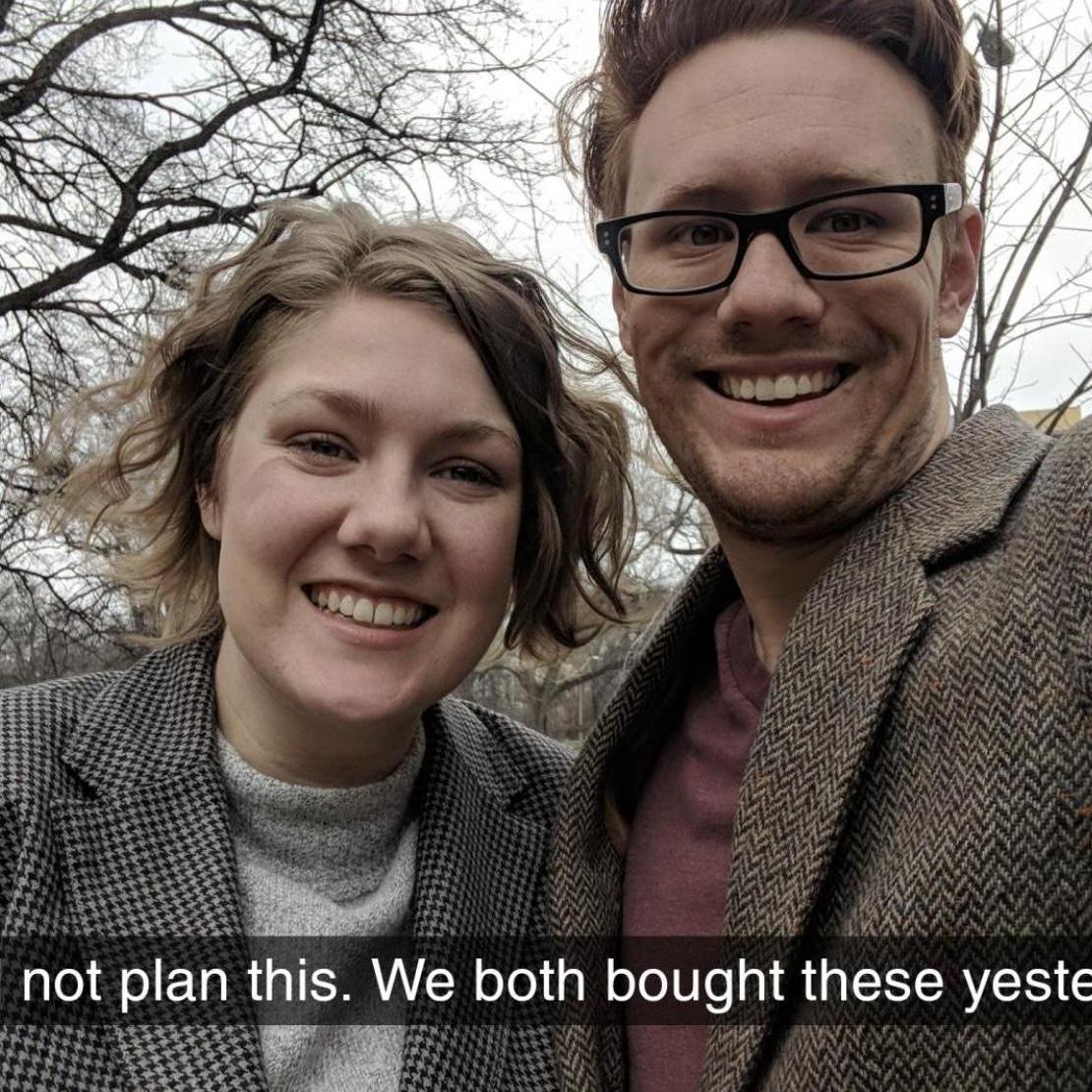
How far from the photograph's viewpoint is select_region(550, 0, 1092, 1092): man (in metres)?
1.24

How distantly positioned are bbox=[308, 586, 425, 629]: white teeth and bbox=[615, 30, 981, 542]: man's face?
0.51 meters

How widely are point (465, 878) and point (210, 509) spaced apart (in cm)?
80

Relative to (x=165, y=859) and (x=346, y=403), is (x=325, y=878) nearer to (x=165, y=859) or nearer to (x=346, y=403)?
(x=165, y=859)

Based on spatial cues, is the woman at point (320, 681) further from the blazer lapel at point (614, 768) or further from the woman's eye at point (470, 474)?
the blazer lapel at point (614, 768)

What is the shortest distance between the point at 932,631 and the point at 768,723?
246 mm

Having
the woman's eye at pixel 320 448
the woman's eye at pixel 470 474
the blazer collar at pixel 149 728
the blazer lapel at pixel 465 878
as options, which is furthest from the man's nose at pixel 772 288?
the blazer collar at pixel 149 728

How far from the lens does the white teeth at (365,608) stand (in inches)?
68.6

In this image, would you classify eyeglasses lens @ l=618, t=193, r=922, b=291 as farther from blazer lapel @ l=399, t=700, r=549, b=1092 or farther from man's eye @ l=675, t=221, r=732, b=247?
blazer lapel @ l=399, t=700, r=549, b=1092

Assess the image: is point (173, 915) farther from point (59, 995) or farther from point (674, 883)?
point (674, 883)

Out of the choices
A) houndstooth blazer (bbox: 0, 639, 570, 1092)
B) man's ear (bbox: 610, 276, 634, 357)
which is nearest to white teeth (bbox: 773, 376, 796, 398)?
man's ear (bbox: 610, 276, 634, 357)

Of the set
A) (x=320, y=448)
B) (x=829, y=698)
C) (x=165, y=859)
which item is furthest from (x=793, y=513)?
(x=165, y=859)

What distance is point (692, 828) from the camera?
174 cm

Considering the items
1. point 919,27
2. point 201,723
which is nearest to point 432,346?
point 201,723

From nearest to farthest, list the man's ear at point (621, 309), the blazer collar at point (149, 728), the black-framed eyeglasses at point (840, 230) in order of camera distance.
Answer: the black-framed eyeglasses at point (840, 230) < the blazer collar at point (149, 728) < the man's ear at point (621, 309)
